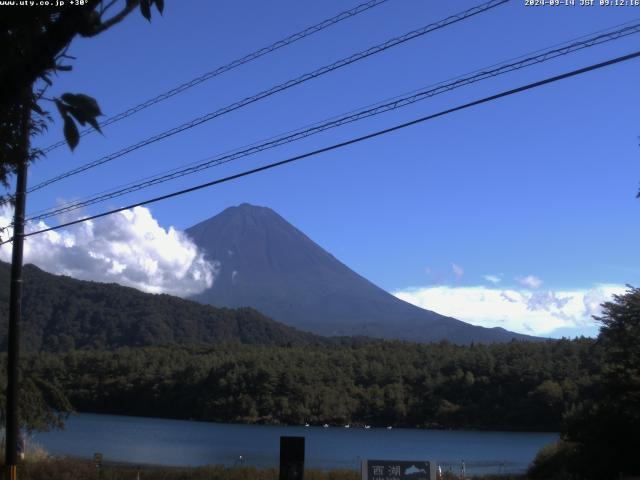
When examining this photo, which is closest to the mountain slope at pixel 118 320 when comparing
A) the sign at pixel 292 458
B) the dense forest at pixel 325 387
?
the dense forest at pixel 325 387

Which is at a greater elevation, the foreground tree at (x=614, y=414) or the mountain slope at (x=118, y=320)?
the mountain slope at (x=118, y=320)

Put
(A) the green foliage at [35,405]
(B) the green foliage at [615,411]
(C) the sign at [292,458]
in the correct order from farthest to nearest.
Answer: (B) the green foliage at [615,411], (A) the green foliage at [35,405], (C) the sign at [292,458]

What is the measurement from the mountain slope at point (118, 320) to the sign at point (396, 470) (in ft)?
426

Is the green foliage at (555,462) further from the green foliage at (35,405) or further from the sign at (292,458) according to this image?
the sign at (292,458)

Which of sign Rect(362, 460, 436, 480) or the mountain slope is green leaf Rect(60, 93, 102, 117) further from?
the mountain slope

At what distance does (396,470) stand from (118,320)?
509 ft

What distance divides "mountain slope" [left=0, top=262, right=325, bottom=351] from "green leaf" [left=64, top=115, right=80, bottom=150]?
138195 mm

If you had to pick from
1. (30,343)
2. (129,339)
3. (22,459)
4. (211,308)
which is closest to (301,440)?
(22,459)

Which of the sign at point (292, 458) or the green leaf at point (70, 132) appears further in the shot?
the sign at point (292, 458)

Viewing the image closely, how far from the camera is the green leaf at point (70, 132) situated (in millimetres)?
3996

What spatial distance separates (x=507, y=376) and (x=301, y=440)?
82.4 metres

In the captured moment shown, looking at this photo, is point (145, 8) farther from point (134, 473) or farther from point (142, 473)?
point (142, 473)

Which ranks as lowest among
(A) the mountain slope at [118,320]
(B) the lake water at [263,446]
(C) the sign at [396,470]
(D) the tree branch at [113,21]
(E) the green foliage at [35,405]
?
(B) the lake water at [263,446]

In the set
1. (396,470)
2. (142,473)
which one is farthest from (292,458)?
(142,473)
